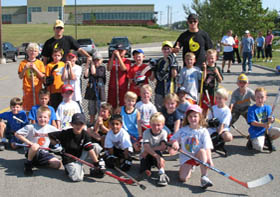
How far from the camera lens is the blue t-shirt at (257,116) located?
5.72 m

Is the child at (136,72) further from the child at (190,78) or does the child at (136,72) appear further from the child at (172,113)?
the child at (172,113)

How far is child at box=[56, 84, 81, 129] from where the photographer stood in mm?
5840

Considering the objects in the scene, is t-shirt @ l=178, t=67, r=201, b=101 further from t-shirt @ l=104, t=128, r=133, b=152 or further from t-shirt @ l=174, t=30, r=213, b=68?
t-shirt @ l=104, t=128, r=133, b=152

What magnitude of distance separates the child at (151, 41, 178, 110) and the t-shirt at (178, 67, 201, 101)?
158 millimetres

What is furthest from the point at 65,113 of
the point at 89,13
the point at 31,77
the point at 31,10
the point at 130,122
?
the point at 31,10

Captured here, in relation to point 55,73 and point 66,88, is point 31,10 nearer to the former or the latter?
point 55,73

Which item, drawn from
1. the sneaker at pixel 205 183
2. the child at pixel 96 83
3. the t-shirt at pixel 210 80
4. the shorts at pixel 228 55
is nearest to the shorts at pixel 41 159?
the child at pixel 96 83

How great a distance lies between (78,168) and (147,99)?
1784 mm

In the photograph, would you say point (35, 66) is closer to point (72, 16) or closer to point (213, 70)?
point (213, 70)

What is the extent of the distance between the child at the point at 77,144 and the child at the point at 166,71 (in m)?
2.09

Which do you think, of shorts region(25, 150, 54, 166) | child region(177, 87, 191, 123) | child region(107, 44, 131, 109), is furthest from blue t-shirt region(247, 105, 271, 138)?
shorts region(25, 150, 54, 166)

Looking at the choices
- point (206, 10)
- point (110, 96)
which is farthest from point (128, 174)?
point (206, 10)

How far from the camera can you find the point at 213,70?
6.43m

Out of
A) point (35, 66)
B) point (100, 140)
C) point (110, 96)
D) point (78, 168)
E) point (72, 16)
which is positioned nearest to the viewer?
point (78, 168)
